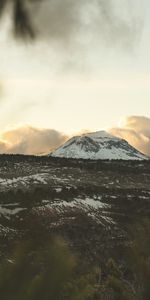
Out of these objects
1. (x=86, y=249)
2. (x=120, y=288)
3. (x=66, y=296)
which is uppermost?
(x=66, y=296)

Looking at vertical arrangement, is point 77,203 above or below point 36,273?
below

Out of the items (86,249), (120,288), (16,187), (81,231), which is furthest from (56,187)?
(120,288)

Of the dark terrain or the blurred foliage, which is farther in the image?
the dark terrain

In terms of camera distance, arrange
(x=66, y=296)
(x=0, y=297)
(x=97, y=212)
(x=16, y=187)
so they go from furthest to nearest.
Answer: (x=16, y=187) < (x=97, y=212) < (x=66, y=296) < (x=0, y=297)

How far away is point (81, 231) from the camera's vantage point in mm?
92500

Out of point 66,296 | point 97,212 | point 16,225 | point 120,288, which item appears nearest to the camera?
point 66,296

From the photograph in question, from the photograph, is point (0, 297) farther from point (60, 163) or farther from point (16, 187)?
point (60, 163)

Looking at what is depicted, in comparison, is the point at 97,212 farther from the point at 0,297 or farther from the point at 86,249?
the point at 0,297

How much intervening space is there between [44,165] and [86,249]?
9533cm

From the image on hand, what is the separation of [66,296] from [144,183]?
144 metres

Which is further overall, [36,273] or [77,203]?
[77,203]

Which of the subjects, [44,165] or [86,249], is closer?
[86,249]

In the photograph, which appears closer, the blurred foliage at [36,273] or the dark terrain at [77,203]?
the blurred foliage at [36,273]

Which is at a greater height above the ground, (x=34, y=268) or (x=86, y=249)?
(x=34, y=268)
